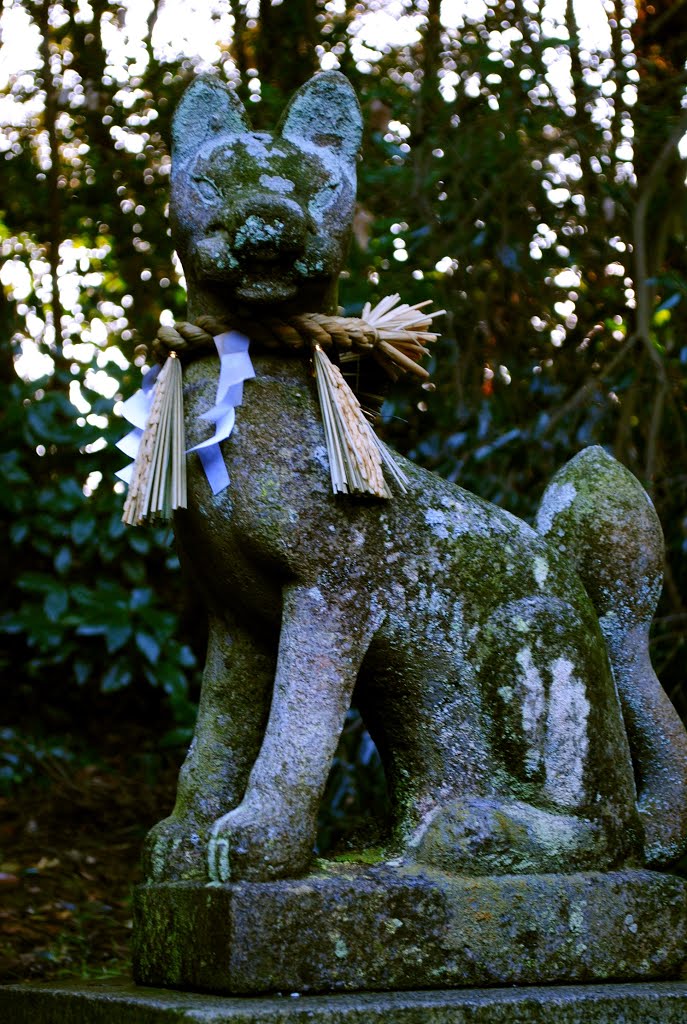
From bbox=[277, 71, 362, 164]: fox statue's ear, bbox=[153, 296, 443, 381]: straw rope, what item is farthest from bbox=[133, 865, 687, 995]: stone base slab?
bbox=[277, 71, 362, 164]: fox statue's ear

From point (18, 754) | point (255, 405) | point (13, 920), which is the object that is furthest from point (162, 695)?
point (255, 405)

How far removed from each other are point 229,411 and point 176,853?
718 mm

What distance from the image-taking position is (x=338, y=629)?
1.89 metres

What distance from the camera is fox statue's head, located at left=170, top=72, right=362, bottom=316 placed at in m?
1.94

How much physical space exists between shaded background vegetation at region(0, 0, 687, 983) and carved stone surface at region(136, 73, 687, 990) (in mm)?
1479

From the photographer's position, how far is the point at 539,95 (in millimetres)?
4215

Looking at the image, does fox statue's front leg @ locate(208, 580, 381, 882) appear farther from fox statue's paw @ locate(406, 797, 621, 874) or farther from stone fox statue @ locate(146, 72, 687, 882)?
fox statue's paw @ locate(406, 797, 621, 874)

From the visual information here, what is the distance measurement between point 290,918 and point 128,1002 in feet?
0.82

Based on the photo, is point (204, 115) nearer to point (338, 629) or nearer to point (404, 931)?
point (338, 629)

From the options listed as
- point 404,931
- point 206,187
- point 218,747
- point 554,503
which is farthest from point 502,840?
point 206,187

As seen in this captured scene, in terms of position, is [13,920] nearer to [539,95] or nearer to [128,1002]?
[128,1002]

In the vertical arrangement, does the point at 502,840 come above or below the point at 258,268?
below

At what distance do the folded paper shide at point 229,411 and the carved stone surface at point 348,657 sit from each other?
0.03 m

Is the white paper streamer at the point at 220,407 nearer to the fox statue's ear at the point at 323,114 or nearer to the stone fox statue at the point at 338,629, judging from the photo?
the stone fox statue at the point at 338,629
